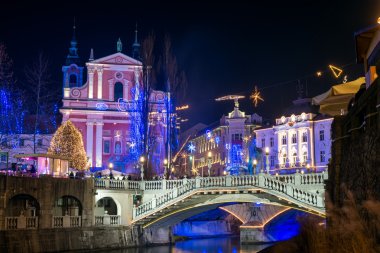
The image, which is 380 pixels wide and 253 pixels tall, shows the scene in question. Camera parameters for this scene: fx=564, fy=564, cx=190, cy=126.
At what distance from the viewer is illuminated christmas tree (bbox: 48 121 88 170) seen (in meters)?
50.6

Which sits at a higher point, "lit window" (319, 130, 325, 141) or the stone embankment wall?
"lit window" (319, 130, 325, 141)

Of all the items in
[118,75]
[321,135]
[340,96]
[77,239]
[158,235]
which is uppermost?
[118,75]

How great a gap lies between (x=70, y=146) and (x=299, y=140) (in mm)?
34375

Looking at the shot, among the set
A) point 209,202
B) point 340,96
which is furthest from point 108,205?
point 340,96

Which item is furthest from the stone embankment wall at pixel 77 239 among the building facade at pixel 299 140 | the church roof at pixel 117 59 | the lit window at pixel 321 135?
the lit window at pixel 321 135

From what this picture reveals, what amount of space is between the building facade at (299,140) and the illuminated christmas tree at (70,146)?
27392mm

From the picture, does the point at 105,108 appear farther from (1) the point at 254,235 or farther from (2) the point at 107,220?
(2) the point at 107,220

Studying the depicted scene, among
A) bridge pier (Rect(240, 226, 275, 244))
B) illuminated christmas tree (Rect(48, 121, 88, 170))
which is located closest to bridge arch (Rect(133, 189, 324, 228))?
bridge pier (Rect(240, 226, 275, 244))

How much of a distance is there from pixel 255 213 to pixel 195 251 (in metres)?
8.23

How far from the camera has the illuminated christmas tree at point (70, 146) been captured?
50.6 metres

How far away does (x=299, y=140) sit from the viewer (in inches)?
2926

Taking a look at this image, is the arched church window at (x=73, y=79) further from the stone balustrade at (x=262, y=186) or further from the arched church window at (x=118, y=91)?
the stone balustrade at (x=262, y=186)

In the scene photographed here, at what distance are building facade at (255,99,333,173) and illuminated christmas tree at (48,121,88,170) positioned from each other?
27.4 meters

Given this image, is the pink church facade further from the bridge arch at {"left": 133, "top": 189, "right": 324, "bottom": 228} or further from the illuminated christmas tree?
the bridge arch at {"left": 133, "top": 189, "right": 324, "bottom": 228}
